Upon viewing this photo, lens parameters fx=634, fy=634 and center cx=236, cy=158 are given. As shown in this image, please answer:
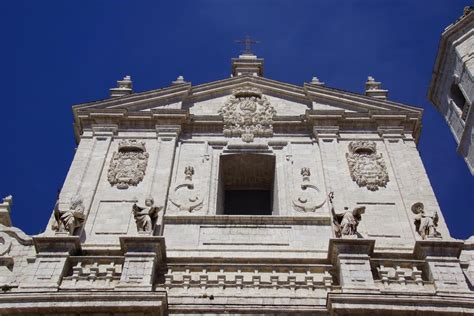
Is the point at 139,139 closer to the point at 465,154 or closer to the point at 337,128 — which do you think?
the point at 337,128

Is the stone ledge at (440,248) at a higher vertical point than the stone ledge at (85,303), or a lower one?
higher

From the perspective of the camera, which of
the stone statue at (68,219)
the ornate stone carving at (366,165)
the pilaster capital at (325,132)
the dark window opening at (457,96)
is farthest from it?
the dark window opening at (457,96)

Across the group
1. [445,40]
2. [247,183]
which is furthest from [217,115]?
[445,40]

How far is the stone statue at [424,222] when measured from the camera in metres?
14.7

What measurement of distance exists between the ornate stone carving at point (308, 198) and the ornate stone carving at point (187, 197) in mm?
2586

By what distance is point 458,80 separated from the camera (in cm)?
2411

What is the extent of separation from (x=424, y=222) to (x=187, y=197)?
6084mm

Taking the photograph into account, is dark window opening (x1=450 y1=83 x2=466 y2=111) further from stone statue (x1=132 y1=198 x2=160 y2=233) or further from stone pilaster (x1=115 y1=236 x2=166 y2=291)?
stone pilaster (x1=115 y1=236 x2=166 y2=291)

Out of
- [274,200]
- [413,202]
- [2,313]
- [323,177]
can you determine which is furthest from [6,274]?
[413,202]

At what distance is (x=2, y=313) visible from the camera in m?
12.6

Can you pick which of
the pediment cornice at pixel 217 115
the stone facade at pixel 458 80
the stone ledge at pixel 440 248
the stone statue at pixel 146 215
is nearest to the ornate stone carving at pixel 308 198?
the pediment cornice at pixel 217 115

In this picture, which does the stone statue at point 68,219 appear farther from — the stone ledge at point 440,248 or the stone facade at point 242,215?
the stone ledge at point 440,248

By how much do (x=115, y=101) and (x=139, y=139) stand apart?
2.12 metres

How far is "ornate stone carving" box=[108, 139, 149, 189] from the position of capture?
17.3 meters
